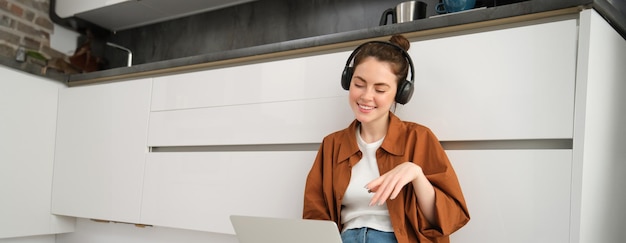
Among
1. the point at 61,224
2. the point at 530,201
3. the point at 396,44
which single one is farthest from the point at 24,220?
the point at 530,201

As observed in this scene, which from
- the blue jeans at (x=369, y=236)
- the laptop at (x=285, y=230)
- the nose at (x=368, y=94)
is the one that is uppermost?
the nose at (x=368, y=94)

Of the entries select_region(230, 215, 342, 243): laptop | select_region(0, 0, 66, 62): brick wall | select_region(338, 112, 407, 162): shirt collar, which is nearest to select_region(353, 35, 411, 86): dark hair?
select_region(338, 112, 407, 162): shirt collar

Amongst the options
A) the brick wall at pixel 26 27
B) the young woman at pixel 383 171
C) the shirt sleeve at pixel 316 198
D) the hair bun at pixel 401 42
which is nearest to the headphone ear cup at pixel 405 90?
the young woman at pixel 383 171

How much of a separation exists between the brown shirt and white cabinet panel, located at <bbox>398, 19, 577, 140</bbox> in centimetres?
13

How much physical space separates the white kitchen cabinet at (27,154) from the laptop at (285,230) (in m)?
1.54

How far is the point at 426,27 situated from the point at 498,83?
10.5 inches

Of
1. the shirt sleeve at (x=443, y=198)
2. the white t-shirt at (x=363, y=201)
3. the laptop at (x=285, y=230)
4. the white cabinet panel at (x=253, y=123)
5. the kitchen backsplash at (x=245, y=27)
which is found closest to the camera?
the laptop at (x=285, y=230)

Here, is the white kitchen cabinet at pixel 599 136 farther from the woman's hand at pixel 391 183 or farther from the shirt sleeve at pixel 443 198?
the woman's hand at pixel 391 183

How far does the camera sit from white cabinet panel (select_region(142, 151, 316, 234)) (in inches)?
64.4

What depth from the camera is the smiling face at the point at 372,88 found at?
1.20 meters

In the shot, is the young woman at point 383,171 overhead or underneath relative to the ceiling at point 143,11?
underneath

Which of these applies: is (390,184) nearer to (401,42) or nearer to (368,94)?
(368,94)

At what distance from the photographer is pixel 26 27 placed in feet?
8.74

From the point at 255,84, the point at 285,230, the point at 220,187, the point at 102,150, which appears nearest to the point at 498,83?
the point at 285,230
